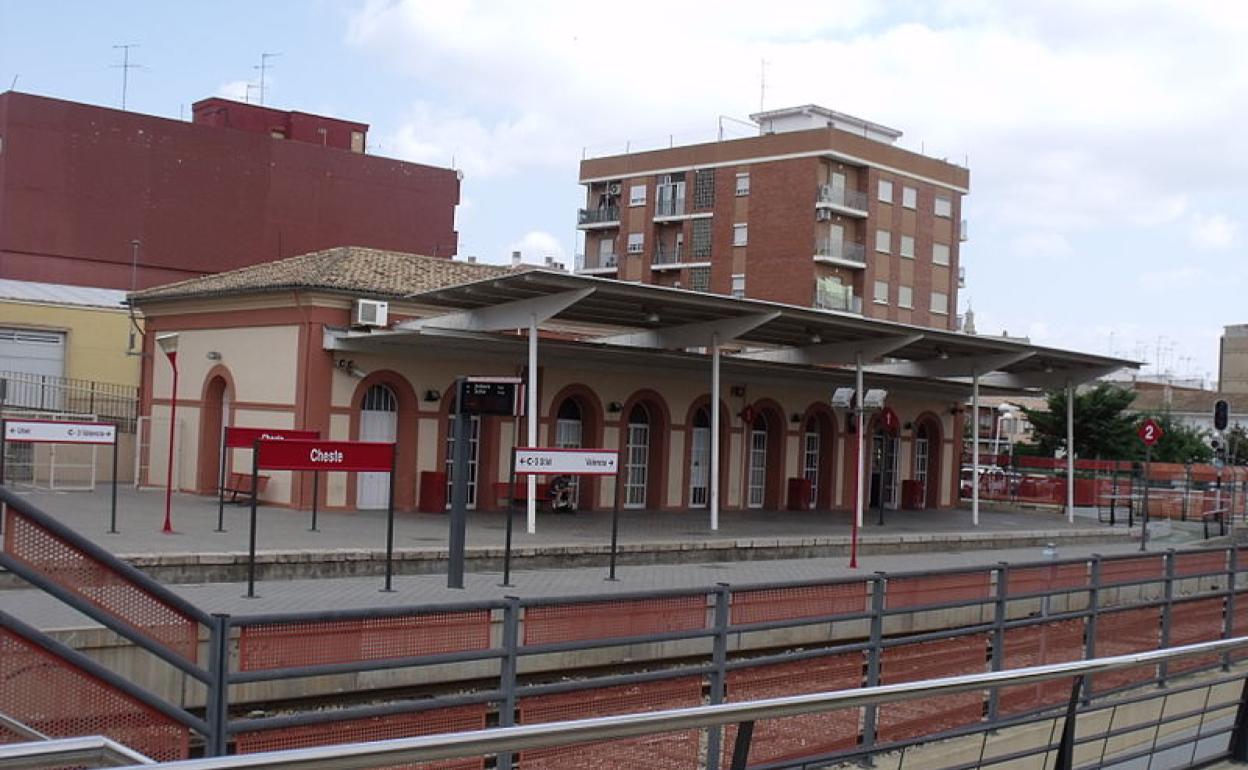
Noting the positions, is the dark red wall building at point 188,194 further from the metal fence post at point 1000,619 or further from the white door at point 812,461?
the metal fence post at point 1000,619

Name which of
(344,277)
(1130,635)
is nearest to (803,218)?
(344,277)

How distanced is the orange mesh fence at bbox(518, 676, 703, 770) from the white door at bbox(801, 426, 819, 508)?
25.1 metres

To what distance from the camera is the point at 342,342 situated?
24375mm

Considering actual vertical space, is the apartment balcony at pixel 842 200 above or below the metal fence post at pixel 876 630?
above

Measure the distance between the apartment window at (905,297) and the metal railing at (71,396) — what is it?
40.9m

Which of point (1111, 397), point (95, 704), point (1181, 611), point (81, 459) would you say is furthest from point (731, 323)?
point (1111, 397)

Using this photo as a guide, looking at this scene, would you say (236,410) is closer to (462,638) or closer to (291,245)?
(462,638)

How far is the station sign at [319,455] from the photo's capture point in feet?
45.2

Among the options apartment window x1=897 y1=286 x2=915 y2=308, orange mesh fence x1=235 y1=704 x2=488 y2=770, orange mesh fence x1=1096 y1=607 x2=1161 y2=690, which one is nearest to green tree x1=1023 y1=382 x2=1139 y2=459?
apartment window x1=897 y1=286 x2=915 y2=308

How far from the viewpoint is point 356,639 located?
7301 millimetres

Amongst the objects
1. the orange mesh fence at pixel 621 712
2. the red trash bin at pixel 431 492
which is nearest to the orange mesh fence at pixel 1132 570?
the orange mesh fence at pixel 621 712

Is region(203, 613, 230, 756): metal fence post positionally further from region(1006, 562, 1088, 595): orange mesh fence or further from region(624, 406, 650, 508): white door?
region(624, 406, 650, 508): white door

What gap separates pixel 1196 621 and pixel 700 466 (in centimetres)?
1733

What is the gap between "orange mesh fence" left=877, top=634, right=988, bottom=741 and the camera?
27.0 feet
